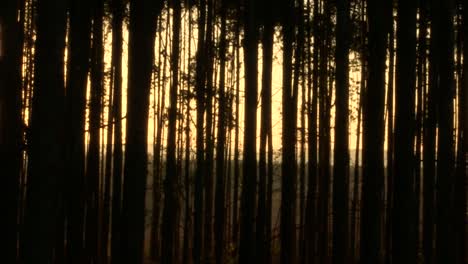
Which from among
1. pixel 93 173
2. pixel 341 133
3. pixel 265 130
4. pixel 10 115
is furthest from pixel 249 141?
pixel 10 115

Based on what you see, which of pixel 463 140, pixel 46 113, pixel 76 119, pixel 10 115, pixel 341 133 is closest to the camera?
pixel 46 113

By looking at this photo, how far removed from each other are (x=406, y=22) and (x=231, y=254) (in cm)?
284

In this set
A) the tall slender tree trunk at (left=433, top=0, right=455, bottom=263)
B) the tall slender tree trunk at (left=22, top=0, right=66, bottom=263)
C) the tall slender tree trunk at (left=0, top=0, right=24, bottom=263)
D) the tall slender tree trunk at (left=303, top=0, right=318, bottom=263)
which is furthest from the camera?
the tall slender tree trunk at (left=303, top=0, right=318, bottom=263)

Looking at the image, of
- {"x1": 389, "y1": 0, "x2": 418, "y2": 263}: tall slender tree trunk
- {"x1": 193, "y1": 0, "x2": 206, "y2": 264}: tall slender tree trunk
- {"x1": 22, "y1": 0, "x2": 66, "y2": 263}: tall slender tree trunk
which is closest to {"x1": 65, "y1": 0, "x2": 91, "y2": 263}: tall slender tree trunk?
{"x1": 22, "y1": 0, "x2": 66, "y2": 263}: tall slender tree trunk

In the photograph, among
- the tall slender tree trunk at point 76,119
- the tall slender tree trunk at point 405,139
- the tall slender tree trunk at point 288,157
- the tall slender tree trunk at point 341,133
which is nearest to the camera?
the tall slender tree trunk at point 76,119

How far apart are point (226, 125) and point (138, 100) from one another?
289cm

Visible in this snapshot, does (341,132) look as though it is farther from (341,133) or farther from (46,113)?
(46,113)

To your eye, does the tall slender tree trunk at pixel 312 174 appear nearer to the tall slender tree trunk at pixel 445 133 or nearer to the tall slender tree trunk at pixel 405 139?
the tall slender tree trunk at pixel 445 133

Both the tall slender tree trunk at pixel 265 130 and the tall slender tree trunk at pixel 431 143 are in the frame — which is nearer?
the tall slender tree trunk at pixel 431 143

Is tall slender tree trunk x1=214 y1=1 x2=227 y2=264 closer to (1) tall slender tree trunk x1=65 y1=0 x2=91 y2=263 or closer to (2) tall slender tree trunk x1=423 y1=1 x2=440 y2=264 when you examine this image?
(1) tall slender tree trunk x1=65 y1=0 x2=91 y2=263

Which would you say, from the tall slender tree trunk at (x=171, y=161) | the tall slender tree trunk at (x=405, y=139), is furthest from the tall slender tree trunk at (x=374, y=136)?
the tall slender tree trunk at (x=171, y=161)

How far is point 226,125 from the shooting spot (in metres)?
5.79

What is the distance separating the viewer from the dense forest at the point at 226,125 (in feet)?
9.52

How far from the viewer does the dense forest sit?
2.90 m
